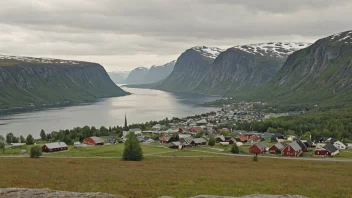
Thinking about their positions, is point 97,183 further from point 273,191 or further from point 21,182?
point 273,191

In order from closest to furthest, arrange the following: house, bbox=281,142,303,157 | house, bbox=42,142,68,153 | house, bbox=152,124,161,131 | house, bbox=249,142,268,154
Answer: house, bbox=281,142,303,157
house, bbox=249,142,268,154
house, bbox=42,142,68,153
house, bbox=152,124,161,131

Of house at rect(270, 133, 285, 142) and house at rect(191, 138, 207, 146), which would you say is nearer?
house at rect(191, 138, 207, 146)

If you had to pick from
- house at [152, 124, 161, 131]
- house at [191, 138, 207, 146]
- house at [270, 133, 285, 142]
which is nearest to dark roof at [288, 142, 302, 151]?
house at [191, 138, 207, 146]

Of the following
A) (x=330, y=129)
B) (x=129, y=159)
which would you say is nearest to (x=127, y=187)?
(x=129, y=159)

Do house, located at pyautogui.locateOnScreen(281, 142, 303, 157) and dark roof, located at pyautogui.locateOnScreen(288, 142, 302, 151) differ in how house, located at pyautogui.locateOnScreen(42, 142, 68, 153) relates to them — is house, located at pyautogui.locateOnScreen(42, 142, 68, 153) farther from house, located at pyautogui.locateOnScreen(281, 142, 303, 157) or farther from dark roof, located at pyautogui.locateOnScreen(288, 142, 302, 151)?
dark roof, located at pyautogui.locateOnScreen(288, 142, 302, 151)

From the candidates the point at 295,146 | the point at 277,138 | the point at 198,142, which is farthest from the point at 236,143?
the point at 295,146

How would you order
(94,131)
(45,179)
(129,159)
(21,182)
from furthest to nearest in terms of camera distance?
1. (94,131)
2. (129,159)
3. (45,179)
4. (21,182)

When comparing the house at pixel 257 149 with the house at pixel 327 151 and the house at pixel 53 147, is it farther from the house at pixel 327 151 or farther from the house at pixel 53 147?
the house at pixel 53 147

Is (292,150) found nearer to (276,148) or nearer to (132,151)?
(276,148)
